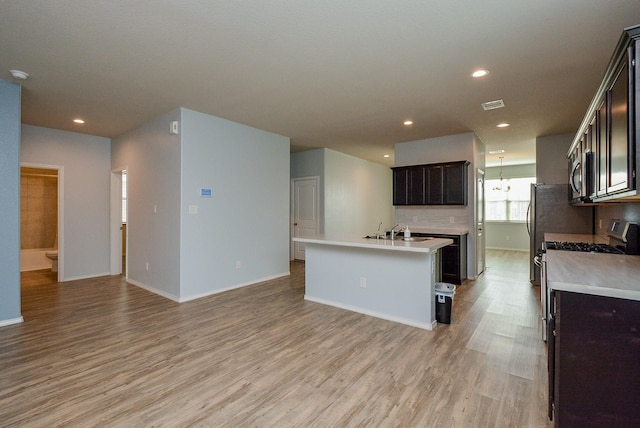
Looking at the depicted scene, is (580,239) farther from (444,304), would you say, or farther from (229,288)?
(229,288)

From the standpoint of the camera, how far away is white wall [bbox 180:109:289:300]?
4.36 m

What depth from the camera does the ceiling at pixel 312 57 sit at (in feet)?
7.08

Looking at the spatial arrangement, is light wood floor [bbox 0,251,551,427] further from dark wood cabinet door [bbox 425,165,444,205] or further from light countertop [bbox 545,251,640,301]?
dark wood cabinet door [bbox 425,165,444,205]

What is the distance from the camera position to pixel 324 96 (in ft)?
12.3

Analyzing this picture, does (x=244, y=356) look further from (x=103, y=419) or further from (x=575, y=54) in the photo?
(x=575, y=54)

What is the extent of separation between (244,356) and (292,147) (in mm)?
4975

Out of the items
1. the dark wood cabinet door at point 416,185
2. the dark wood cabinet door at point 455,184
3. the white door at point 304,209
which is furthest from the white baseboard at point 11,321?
the dark wood cabinet door at point 455,184

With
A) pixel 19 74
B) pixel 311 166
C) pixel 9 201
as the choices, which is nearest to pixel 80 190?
pixel 9 201

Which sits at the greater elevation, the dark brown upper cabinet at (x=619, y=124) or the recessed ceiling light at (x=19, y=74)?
the recessed ceiling light at (x=19, y=74)

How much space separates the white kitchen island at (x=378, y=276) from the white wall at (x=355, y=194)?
9.27ft

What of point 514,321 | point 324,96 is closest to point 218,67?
point 324,96

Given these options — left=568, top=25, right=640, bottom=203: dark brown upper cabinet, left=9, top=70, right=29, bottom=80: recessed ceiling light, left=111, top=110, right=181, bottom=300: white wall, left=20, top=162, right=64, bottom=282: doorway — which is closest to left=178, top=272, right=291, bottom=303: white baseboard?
left=111, top=110, right=181, bottom=300: white wall

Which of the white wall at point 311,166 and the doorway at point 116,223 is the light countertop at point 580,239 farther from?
the doorway at point 116,223

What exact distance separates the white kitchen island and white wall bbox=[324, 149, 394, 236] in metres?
2.83
